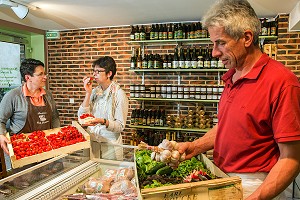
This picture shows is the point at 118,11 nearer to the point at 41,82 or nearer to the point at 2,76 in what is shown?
the point at 41,82

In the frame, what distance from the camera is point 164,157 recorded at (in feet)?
4.55

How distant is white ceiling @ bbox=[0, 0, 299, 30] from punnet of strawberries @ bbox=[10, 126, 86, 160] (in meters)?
1.96

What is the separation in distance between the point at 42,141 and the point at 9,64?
144 inches

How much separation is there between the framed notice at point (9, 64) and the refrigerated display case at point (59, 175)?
3.62m

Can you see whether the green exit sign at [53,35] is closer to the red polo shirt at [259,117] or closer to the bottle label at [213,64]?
the bottle label at [213,64]

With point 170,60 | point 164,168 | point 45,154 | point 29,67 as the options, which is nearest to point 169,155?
point 164,168

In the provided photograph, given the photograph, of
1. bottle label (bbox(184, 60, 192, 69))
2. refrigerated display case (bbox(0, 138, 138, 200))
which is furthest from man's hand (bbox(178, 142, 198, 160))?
bottle label (bbox(184, 60, 192, 69))

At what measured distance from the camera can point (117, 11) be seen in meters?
3.96

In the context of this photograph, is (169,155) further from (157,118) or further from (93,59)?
(93,59)

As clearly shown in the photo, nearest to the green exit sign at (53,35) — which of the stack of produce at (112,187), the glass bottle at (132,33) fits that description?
the glass bottle at (132,33)

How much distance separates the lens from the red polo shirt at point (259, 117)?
3.56ft

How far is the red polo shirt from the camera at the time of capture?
1085mm

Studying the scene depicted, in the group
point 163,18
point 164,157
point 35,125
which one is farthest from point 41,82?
point 163,18

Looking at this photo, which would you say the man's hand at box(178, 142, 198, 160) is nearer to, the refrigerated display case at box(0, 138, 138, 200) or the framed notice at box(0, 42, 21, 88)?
the refrigerated display case at box(0, 138, 138, 200)
